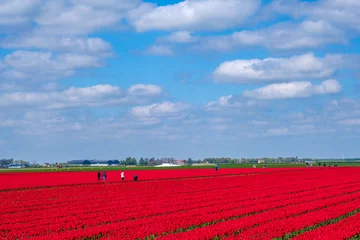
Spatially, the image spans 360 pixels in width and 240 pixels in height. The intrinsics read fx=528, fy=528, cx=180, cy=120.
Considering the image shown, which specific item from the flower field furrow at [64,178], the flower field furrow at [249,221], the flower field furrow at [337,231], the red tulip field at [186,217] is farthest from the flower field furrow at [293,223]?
the flower field furrow at [64,178]

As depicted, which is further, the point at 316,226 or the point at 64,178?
the point at 64,178

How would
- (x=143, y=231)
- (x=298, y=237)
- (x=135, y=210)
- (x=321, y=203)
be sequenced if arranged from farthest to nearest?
(x=321, y=203) < (x=135, y=210) < (x=143, y=231) < (x=298, y=237)

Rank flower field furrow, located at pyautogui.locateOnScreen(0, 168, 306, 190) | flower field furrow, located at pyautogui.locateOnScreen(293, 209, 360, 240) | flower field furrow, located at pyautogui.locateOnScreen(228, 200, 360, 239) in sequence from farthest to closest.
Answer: flower field furrow, located at pyautogui.locateOnScreen(0, 168, 306, 190), flower field furrow, located at pyautogui.locateOnScreen(228, 200, 360, 239), flower field furrow, located at pyautogui.locateOnScreen(293, 209, 360, 240)

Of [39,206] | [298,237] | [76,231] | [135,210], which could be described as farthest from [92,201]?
[298,237]

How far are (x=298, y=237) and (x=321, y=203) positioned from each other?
37.1ft

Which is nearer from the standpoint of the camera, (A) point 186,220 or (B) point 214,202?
(A) point 186,220

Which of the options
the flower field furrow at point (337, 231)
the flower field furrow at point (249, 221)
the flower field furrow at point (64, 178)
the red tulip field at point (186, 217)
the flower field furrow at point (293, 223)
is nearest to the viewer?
the flower field furrow at point (337, 231)

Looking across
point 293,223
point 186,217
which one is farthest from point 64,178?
point 293,223

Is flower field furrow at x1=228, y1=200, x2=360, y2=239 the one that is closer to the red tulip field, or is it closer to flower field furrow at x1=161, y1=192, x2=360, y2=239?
the red tulip field

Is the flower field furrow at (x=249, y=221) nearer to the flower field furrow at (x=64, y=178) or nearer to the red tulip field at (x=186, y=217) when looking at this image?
the red tulip field at (x=186, y=217)

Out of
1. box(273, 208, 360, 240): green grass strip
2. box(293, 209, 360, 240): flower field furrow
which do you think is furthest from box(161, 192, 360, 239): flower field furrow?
box(293, 209, 360, 240): flower field furrow

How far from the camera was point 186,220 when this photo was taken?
2084 centimetres

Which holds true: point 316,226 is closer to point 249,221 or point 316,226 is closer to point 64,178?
point 249,221

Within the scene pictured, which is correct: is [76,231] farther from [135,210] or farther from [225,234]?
[135,210]
